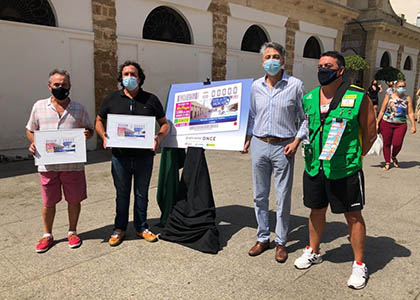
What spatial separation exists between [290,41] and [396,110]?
335 inches

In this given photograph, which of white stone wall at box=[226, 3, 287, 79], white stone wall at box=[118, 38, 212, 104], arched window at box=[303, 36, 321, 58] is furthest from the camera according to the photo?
arched window at box=[303, 36, 321, 58]

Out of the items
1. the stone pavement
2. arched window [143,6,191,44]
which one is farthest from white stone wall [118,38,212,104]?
the stone pavement

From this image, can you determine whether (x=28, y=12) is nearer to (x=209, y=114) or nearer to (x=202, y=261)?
(x=209, y=114)

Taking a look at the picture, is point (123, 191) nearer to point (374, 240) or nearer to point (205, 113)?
point (205, 113)

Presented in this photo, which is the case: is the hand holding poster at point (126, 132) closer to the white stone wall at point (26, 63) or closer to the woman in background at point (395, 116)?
the white stone wall at point (26, 63)

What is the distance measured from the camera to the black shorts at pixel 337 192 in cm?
287

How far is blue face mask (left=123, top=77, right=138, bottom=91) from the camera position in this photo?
3453 mm

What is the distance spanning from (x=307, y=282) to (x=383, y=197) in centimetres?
312

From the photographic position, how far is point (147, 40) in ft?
32.1

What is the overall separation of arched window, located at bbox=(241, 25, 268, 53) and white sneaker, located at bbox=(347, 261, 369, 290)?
1129 centimetres

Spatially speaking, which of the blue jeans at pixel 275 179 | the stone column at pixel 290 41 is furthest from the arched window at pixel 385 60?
the blue jeans at pixel 275 179

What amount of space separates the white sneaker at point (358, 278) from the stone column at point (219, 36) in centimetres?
969

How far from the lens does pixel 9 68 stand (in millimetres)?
7551

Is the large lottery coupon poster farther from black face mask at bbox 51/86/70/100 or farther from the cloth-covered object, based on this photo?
the cloth-covered object
